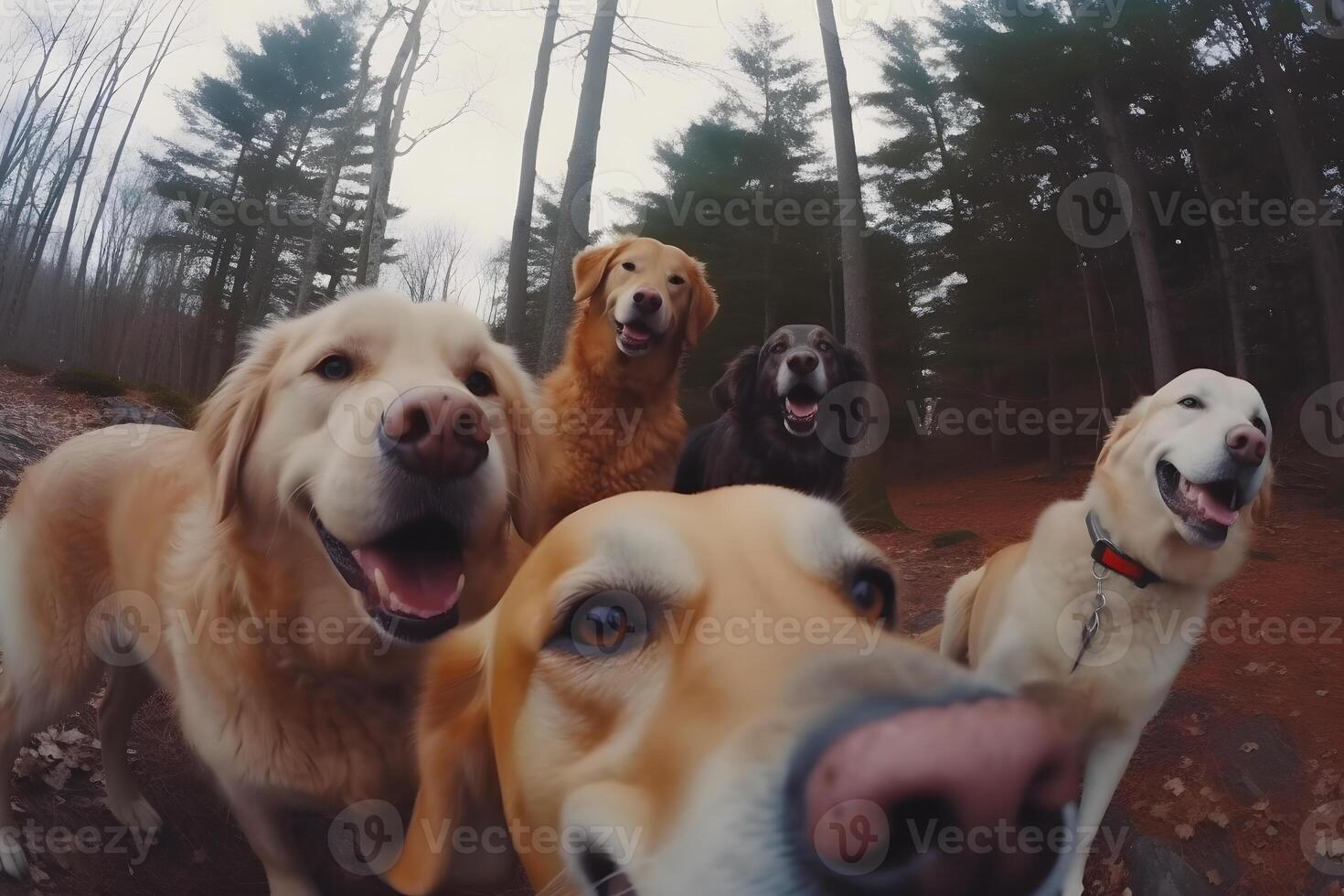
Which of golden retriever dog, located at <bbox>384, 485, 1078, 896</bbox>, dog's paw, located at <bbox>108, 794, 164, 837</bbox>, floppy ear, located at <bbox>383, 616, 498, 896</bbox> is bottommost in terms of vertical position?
dog's paw, located at <bbox>108, 794, 164, 837</bbox>

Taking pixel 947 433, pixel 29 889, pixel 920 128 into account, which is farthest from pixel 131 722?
pixel 920 128

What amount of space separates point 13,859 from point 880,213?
3090 mm

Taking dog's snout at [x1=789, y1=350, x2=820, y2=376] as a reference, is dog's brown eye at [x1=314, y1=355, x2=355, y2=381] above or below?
below

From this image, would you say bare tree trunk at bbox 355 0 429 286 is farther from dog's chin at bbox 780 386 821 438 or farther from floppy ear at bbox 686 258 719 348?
dog's chin at bbox 780 386 821 438

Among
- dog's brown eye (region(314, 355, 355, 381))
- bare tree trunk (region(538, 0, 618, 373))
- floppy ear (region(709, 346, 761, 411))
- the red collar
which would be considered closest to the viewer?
dog's brown eye (region(314, 355, 355, 381))

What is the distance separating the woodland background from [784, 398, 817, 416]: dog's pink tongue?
36cm

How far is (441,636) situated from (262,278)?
1530 mm

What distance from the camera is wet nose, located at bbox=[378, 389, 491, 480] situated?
1080 mm

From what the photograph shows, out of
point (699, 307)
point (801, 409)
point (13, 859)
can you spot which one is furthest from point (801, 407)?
point (13, 859)

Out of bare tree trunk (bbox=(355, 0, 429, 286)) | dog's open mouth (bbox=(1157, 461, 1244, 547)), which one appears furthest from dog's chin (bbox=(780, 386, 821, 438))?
bare tree trunk (bbox=(355, 0, 429, 286))

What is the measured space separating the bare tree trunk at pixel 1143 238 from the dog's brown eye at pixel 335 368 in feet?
7.49

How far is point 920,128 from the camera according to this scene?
2492 mm

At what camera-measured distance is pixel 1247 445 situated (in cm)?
145

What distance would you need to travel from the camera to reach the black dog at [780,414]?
81.6 inches
